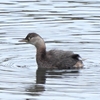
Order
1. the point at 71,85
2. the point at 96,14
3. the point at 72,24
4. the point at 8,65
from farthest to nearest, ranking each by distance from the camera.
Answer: the point at 96,14
the point at 72,24
the point at 8,65
the point at 71,85

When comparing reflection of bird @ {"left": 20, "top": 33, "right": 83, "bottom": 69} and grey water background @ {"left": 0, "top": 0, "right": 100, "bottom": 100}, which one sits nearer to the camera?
grey water background @ {"left": 0, "top": 0, "right": 100, "bottom": 100}

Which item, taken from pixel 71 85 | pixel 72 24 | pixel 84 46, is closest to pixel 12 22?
pixel 72 24

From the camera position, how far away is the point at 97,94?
48.7 ft

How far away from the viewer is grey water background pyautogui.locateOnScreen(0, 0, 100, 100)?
1533 centimetres

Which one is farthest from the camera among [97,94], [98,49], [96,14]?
[96,14]

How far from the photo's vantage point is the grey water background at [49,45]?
15.3 meters

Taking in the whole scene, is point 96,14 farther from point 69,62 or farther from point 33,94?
point 33,94

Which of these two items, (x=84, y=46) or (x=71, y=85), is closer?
(x=71, y=85)

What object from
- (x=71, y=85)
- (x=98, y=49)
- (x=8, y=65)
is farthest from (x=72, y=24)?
(x=71, y=85)

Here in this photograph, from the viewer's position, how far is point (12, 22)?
2292cm

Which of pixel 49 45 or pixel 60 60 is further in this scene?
pixel 49 45

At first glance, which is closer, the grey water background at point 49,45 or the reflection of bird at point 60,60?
the grey water background at point 49,45

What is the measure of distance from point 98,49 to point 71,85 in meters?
3.91

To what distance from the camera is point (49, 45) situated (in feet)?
66.8
